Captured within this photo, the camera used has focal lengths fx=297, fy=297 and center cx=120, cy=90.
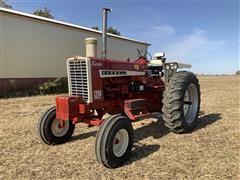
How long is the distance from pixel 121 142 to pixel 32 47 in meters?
13.6

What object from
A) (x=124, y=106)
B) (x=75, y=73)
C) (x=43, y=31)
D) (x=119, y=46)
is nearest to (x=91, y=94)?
(x=75, y=73)

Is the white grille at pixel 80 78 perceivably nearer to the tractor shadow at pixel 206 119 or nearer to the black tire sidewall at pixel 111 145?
the black tire sidewall at pixel 111 145

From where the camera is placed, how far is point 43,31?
17688mm

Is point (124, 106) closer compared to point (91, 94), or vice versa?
point (91, 94)

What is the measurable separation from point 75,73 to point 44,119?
105 centimetres

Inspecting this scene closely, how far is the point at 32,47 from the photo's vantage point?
17062 millimetres

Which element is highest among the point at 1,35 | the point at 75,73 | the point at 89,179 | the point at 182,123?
the point at 1,35

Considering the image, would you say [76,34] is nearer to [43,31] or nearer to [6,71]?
[43,31]

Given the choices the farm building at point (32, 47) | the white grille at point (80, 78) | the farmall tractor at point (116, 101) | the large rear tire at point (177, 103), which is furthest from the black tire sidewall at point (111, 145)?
the farm building at point (32, 47)

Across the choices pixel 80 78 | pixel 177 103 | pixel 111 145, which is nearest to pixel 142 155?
pixel 111 145

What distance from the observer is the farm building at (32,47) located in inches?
618

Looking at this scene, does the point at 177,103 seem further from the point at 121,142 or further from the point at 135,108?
the point at 121,142

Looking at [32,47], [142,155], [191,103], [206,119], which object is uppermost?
[32,47]

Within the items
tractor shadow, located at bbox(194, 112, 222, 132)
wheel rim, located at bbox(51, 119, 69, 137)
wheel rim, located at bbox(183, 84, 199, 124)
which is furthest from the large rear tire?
wheel rim, located at bbox(51, 119, 69, 137)
